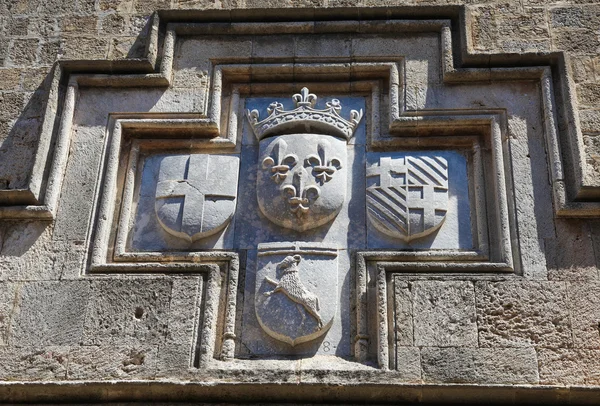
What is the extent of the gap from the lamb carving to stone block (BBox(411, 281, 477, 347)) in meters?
0.50

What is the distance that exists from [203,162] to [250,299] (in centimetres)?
89

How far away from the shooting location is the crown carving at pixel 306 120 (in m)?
4.90

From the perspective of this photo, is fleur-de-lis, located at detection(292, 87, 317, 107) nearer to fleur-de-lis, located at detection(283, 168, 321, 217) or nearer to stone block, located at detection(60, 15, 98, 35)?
fleur-de-lis, located at detection(283, 168, 321, 217)

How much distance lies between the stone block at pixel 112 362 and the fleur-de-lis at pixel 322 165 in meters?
1.26

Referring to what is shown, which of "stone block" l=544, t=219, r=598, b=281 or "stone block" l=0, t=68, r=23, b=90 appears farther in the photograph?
"stone block" l=0, t=68, r=23, b=90

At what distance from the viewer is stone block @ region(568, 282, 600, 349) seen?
13.6 feet

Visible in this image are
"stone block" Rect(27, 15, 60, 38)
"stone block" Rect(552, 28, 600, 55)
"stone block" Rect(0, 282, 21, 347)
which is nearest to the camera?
"stone block" Rect(0, 282, 21, 347)

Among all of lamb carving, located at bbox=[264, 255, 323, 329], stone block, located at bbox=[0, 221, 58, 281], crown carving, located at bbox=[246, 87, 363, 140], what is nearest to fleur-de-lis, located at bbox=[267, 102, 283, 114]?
crown carving, located at bbox=[246, 87, 363, 140]

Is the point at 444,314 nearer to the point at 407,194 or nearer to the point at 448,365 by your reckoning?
the point at 448,365

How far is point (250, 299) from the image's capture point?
4445 mm

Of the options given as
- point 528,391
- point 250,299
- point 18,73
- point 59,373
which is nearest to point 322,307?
point 250,299

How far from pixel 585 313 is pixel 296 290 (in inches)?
55.7

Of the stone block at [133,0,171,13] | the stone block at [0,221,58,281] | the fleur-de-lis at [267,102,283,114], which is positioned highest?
the stone block at [133,0,171,13]

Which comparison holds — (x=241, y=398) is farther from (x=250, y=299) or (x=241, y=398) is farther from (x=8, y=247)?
(x=8, y=247)
